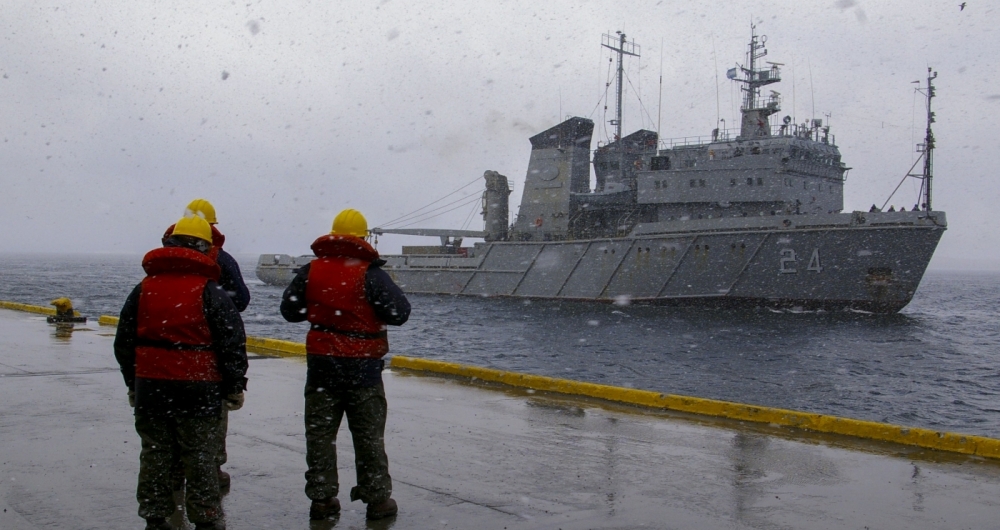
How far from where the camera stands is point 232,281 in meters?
4.43

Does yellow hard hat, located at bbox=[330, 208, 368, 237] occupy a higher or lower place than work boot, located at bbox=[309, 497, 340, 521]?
higher

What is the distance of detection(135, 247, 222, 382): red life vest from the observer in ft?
11.5

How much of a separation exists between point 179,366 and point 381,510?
112cm

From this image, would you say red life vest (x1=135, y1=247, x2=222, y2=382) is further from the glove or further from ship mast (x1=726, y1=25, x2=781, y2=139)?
ship mast (x1=726, y1=25, x2=781, y2=139)

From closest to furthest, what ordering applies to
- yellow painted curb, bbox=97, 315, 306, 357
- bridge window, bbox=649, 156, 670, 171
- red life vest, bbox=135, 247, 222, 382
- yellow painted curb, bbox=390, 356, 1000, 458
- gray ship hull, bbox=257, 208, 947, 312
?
red life vest, bbox=135, 247, 222, 382
yellow painted curb, bbox=390, 356, 1000, 458
yellow painted curb, bbox=97, 315, 306, 357
gray ship hull, bbox=257, 208, 947, 312
bridge window, bbox=649, 156, 670, 171

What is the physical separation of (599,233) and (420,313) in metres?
8.85

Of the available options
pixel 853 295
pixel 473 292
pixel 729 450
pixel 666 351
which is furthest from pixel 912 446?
pixel 473 292

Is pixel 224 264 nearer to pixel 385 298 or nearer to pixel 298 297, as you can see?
pixel 298 297

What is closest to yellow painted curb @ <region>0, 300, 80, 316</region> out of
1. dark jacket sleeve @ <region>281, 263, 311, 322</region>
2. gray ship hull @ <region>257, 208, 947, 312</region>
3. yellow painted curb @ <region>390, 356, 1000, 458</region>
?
gray ship hull @ <region>257, 208, 947, 312</region>

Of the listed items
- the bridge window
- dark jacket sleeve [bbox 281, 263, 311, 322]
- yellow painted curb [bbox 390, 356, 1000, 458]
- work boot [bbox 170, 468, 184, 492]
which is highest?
the bridge window

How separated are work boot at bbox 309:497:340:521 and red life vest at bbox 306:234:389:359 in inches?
26.2

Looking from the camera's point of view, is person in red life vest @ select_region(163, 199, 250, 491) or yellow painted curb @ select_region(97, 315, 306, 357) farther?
yellow painted curb @ select_region(97, 315, 306, 357)

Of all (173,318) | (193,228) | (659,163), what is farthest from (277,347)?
(659,163)

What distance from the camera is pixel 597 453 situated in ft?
17.5
